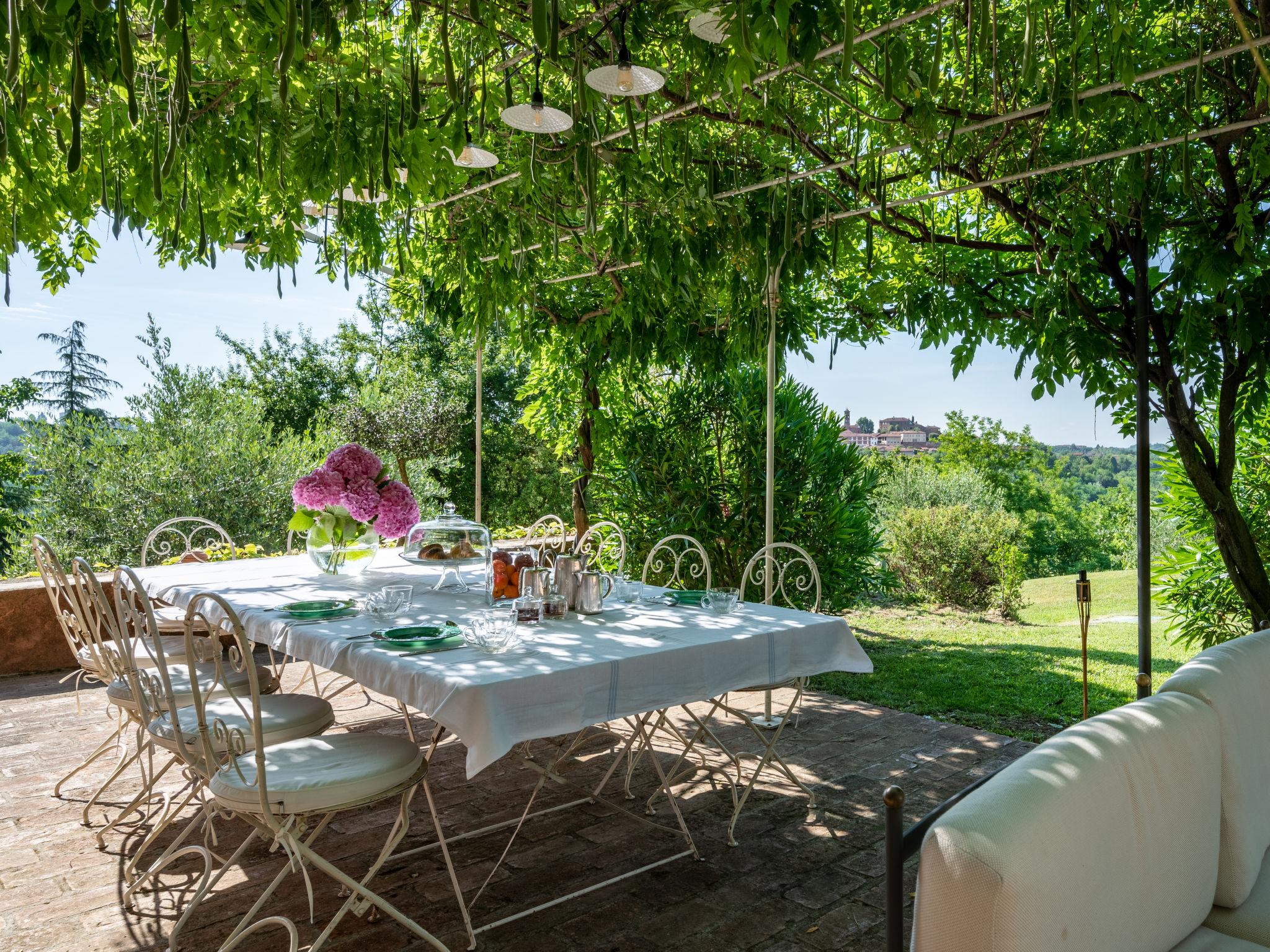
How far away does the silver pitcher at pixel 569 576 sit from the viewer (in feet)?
9.95

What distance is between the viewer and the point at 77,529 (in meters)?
10.3

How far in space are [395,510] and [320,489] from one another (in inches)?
12.5

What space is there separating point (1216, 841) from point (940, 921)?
2.77 ft

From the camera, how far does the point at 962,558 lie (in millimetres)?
9523

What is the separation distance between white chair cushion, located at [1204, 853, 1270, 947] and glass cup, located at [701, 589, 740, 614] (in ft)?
5.21

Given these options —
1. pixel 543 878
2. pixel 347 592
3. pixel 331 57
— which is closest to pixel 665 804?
pixel 543 878

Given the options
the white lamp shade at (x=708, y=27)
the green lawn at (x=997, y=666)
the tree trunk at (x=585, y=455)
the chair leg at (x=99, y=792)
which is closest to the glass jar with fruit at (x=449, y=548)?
the chair leg at (x=99, y=792)

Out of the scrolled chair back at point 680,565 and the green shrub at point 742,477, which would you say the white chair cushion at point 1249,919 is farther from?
the green shrub at point 742,477

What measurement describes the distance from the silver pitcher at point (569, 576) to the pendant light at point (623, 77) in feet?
4.81

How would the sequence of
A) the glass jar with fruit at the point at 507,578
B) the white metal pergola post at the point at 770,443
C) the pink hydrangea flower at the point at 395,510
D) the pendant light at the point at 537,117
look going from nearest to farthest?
1. the pendant light at the point at 537,117
2. the glass jar with fruit at the point at 507,578
3. the pink hydrangea flower at the point at 395,510
4. the white metal pergola post at the point at 770,443

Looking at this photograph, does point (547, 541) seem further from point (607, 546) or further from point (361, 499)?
point (361, 499)

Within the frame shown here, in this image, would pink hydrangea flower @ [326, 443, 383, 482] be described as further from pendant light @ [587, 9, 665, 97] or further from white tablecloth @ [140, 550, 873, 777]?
pendant light @ [587, 9, 665, 97]

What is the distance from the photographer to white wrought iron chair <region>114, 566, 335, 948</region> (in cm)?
227

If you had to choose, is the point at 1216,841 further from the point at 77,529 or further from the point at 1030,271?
the point at 77,529
